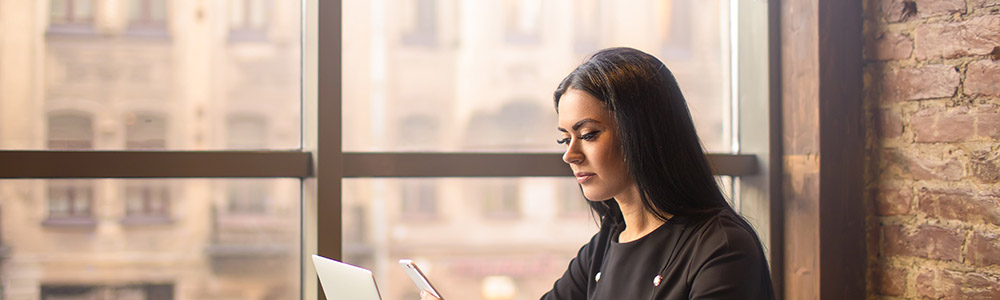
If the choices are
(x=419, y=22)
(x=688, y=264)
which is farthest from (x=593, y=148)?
(x=419, y=22)

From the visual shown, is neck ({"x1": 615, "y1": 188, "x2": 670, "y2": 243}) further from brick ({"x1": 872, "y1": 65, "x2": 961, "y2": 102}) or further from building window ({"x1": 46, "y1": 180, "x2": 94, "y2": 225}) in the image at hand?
building window ({"x1": 46, "y1": 180, "x2": 94, "y2": 225})

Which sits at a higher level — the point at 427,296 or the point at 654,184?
the point at 654,184

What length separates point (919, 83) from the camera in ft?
6.04

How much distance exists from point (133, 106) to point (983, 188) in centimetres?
192

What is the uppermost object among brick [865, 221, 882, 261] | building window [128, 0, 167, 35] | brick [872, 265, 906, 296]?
building window [128, 0, 167, 35]

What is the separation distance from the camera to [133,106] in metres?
1.69

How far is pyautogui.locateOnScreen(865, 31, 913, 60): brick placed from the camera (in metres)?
1.87

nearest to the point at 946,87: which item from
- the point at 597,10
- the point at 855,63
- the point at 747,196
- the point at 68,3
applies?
the point at 855,63

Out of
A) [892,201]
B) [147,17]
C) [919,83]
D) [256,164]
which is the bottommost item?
[892,201]

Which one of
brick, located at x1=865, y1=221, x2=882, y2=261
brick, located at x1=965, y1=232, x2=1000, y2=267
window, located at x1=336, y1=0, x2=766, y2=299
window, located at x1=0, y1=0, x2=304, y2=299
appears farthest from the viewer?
brick, located at x1=865, y1=221, x2=882, y2=261

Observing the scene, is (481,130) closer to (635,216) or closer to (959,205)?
(635,216)

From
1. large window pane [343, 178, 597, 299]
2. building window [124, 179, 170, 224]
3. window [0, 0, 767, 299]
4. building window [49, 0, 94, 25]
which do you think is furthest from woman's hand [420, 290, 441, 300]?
building window [49, 0, 94, 25]

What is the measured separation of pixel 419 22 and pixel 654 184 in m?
0.80

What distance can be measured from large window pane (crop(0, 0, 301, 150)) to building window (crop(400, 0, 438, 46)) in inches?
10.4
